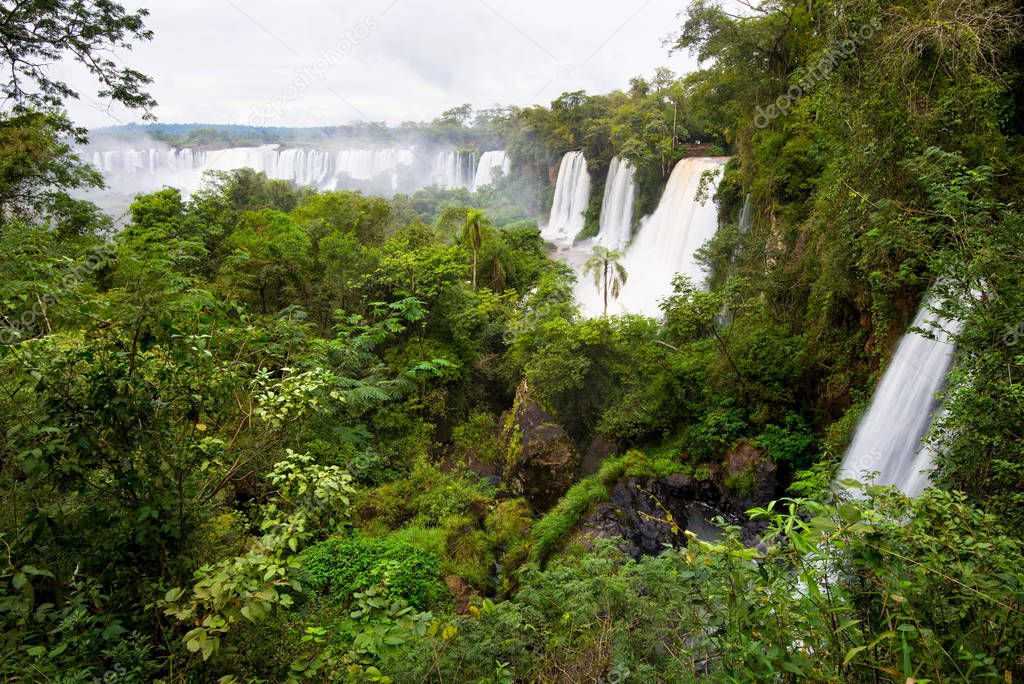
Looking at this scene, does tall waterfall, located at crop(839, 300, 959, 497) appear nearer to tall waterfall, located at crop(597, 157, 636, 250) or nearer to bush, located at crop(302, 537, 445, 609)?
bush, located at crop(302, 537, 445, 609)

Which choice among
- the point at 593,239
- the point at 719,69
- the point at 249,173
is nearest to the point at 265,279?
the point at 249,173

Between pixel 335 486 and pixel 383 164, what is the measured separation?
50668 mm

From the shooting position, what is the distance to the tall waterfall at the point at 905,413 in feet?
17.5

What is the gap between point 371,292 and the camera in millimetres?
12711

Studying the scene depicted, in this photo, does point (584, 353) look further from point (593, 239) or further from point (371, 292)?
point (593, 239)

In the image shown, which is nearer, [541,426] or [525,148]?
[541,426]

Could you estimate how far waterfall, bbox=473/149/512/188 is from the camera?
141ft

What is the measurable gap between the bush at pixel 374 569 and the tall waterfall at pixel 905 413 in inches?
216

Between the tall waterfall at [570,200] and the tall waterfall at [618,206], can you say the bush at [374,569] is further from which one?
the tall waterfall at [570,200]

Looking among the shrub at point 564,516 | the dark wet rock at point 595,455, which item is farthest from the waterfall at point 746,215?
the shrub at point 564,516

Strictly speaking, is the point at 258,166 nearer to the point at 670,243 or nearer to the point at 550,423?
the point at 670,243

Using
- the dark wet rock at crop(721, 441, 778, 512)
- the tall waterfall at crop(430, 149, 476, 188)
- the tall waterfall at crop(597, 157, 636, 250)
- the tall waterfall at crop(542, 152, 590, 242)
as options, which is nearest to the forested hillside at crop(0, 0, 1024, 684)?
the dark wet rock at crop(721, 441, 778, 512)

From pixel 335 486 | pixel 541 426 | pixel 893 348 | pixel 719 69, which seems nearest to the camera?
pixel 335 486

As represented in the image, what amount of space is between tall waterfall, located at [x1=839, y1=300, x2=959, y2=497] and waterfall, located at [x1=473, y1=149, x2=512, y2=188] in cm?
3945
